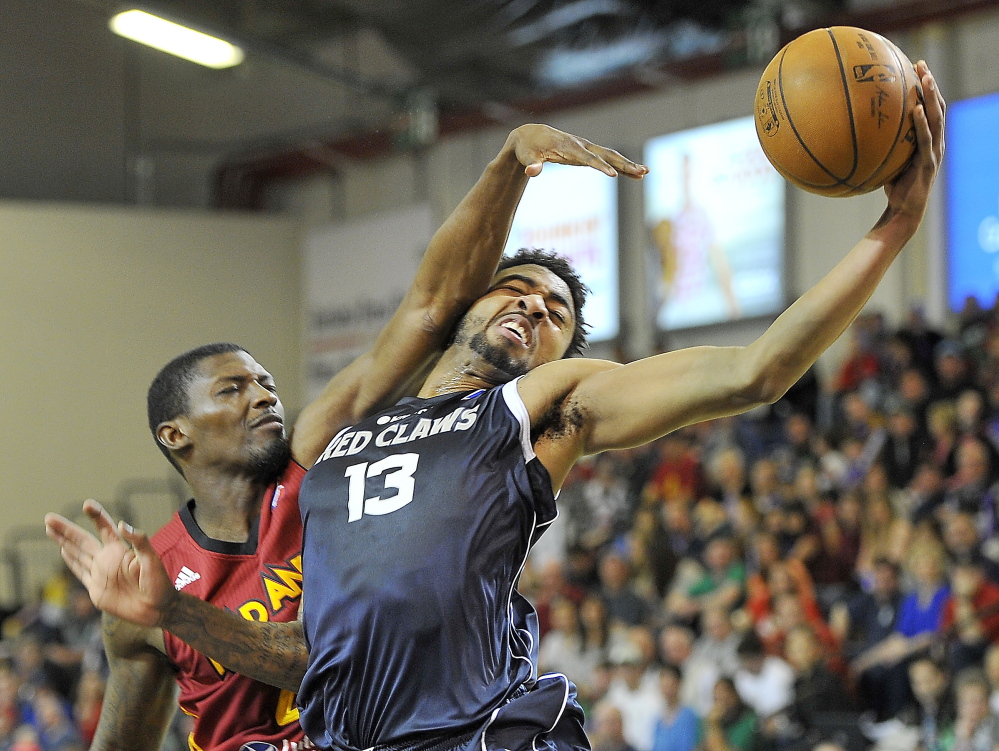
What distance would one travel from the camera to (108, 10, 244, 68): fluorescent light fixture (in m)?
11.9

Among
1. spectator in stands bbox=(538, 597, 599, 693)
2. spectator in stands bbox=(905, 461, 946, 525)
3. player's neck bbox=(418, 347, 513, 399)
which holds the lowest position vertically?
spectator in stands bbox=(538, 597, 599, 693)

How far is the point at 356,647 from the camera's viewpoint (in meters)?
2.70

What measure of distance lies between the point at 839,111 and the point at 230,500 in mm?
1886

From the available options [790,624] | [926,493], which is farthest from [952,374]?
[790,624]

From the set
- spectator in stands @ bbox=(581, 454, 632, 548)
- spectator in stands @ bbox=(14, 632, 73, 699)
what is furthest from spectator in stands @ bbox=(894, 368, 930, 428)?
spectator in stands @ bbox=(14, 632, 73, 699)

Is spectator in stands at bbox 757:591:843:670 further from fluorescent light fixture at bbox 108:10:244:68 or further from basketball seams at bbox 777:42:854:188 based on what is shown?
fluorescent light fixture at bbox 108:10:244:68

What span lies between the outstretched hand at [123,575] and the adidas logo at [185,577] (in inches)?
30.6

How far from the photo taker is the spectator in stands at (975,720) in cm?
625

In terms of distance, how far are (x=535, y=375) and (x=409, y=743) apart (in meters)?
0.85

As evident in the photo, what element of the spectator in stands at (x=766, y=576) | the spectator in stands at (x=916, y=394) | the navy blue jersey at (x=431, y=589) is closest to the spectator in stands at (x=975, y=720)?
the spectator in stands at (x=766, y=576)

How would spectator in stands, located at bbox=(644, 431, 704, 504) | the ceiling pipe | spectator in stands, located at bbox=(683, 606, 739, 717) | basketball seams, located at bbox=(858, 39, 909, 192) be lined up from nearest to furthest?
basketball seams, located at bbox=(858, 39, 909, 192)
spectator in stands, located at bbox=(683, 606, 739, 717)
spectator in stands, located at bbox=(644, 431, 704, 504)
the ceiling pipe

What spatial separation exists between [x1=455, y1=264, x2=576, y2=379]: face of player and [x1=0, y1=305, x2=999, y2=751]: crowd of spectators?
164 inches

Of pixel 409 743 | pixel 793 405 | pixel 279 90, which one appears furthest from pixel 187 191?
pixel 409 743

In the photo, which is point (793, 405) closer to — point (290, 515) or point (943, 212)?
point (943, 212)
